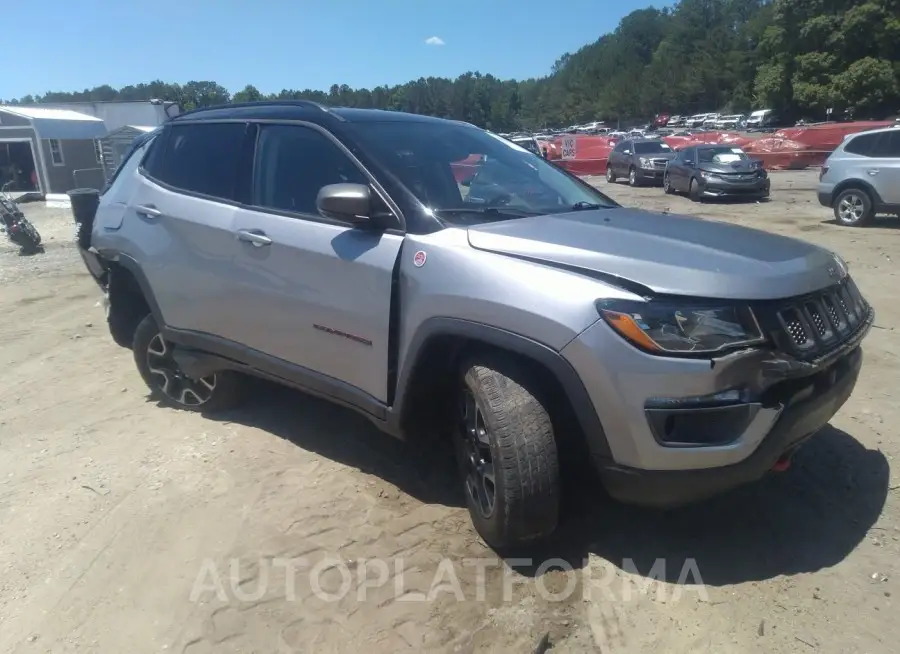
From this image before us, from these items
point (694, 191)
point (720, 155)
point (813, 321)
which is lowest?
point (694, 191)

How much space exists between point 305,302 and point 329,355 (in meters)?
0.29

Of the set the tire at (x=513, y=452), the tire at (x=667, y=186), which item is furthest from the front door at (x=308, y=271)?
the tire at (x=667, y=186)

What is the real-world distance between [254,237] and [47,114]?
31787 mm

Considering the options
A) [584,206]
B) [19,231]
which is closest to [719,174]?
[19,231]

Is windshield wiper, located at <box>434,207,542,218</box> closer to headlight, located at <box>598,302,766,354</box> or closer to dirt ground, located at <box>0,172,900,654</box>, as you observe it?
headlight, located at <box>598,302,766,354</box>

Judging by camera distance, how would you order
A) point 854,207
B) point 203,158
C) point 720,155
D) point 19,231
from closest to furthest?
point 203,158, point 854,207, point 19,231, point 720,155

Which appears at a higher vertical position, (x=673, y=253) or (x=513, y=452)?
(x=673, y=253)

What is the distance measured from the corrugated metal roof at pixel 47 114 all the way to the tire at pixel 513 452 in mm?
30202

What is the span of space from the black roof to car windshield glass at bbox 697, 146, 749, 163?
1665 centimetres

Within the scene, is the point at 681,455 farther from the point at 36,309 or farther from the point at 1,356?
the point at 36,309

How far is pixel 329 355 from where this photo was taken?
354cm

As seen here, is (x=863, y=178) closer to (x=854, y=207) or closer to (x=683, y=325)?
(x=854, y=207)

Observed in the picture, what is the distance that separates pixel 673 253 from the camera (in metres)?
2.84

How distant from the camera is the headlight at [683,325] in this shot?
2559mm
